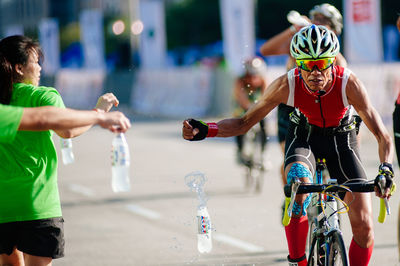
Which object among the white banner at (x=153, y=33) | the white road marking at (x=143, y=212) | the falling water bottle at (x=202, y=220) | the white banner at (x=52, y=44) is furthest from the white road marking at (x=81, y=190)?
the white banner at (x=52, y=44)

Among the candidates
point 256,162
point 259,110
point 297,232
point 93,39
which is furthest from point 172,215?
point 93,39

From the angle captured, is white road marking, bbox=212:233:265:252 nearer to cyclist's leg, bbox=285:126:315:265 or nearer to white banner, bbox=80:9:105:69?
cyclist's leg, bbox=285:126:315:265

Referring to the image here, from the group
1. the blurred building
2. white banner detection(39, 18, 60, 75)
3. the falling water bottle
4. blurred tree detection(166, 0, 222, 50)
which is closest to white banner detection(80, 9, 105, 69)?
white banner detection(39, 18, 60, 75)

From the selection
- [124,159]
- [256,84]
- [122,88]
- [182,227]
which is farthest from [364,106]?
[122,88]

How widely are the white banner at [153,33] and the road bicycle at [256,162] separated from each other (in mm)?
17136

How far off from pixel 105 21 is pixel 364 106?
91951 millimetres

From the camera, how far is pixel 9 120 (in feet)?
11.4

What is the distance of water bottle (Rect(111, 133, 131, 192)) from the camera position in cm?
450

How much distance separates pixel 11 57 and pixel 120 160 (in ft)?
3.08

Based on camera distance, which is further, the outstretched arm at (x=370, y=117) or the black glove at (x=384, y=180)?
the outstretched arm at (x=370, y=117)

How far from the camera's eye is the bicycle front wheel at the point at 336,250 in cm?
441

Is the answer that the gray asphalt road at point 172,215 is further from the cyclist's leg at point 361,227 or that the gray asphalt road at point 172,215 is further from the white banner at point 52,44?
the white banner at point 52,44

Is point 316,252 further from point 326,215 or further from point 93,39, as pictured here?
point 93,39

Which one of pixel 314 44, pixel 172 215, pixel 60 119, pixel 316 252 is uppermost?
pixel 314 44
